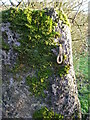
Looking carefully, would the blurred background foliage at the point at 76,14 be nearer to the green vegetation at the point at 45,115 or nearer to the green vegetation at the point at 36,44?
the green vegetation at the point at 36,44

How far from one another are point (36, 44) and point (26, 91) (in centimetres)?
62

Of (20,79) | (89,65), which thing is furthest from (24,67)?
(89,65)

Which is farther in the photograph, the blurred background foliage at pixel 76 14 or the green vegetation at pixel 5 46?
the blurred background foliage at pixel 76 14

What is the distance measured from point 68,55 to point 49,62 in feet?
1.02

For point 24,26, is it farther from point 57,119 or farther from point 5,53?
point 57,119

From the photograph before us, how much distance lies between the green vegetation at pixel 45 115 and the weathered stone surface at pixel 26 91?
53 mm

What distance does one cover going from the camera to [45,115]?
2.20 metres

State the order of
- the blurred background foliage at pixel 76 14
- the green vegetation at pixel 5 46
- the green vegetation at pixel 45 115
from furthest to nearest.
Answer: the blurred background foliage at pixel 76 14
the green vegetation at pixel 45 115
the green vegetation at pixel 5 46

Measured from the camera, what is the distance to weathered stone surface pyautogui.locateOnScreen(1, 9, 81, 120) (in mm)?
2078

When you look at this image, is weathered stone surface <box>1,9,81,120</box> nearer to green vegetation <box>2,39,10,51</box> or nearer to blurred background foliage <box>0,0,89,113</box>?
green vegetation <box>2,39,10,51</box>

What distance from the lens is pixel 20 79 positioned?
210 cm

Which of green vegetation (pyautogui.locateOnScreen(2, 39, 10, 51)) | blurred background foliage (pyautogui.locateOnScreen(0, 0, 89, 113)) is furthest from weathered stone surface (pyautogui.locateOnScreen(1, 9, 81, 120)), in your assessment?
blurred background foliage (pyautogui.locateOnScreen(0, 0, 89, 113))

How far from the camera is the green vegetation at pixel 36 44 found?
2.08 m

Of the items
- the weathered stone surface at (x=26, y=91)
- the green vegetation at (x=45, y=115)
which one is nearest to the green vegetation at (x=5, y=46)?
the weathered stone surface at (x=26, y=91)
